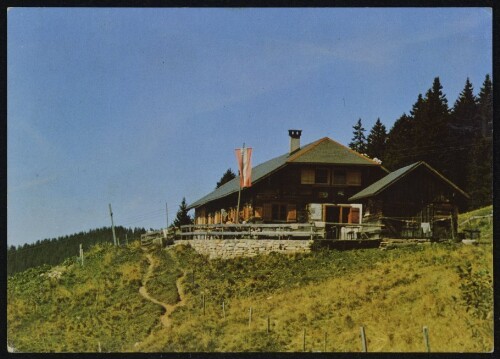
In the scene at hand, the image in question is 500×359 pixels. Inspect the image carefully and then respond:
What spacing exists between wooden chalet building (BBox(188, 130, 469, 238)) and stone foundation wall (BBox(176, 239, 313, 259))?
5.32 metres

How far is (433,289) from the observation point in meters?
18.6

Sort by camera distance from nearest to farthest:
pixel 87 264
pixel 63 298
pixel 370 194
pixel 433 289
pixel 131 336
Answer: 1. pixel 433 289
2. pixel 131 336
3. pixel 63 298
4. pixel 370 194
5. pixel 87 264

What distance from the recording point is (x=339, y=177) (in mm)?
37750

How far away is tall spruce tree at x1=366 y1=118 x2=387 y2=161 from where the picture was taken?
64375 mm

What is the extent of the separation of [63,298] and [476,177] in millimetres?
38586

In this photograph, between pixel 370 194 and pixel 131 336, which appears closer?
pixel 131 336

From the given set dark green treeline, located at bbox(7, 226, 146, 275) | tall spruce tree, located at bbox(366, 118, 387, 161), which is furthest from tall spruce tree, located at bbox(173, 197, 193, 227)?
tall spruce tree, located at bbox(366, 118, 387, 161)

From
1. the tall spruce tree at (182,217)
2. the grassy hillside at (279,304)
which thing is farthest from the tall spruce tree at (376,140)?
the grassy hillside at (279,304)

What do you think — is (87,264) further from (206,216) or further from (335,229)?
(335,229)

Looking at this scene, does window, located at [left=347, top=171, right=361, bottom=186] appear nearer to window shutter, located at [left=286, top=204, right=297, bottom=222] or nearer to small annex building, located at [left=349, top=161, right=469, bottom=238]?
small annex building, located at [left=349, top=161, right=469, bottom=238]

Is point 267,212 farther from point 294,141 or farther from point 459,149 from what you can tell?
point 459,149

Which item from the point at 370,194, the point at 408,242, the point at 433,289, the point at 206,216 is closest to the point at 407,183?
the point at 370,194

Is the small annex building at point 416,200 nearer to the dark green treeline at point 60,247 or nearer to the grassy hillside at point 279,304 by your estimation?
the grassy hillside at point 279,304

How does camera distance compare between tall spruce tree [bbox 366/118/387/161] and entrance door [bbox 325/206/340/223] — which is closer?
entrance door [bbox 325/206/340/223]
